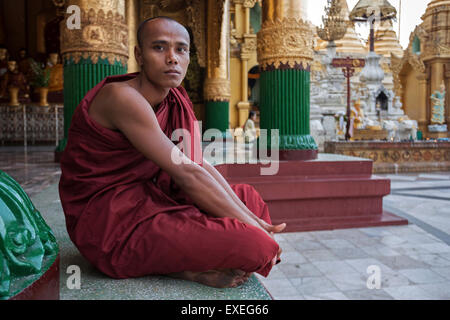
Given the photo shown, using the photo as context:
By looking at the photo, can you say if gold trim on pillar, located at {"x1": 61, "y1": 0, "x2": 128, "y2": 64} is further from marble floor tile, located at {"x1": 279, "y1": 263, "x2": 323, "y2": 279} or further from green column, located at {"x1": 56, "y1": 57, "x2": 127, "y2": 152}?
marble floor tile, located at {"x1": 279, "y1": 263, "x2": 323, "y2": 279}

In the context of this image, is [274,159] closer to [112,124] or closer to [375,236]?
[375,236]

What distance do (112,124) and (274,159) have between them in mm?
3374

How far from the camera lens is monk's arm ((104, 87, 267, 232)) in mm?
1401

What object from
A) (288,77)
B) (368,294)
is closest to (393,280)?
(368,294)

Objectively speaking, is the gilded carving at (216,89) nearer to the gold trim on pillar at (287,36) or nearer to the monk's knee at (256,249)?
the gold trim on pillar at (287,36)

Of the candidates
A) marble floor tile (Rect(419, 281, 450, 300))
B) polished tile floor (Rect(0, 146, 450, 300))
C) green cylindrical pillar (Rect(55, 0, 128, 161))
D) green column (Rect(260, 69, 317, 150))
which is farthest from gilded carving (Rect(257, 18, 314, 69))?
marble floor tile (Rect(419, 281, 450, 300))

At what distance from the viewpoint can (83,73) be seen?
15.2 feet

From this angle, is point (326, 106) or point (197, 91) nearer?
point (197, 91)

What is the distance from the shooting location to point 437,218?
4656 mm

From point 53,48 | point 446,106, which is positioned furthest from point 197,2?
point 446,106

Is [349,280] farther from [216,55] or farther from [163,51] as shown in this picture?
[216,55]

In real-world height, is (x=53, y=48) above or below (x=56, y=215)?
above

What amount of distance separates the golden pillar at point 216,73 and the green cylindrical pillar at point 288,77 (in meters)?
6.01

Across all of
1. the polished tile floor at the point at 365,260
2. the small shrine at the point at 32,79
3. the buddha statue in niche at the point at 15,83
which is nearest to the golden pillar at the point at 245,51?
the small shrine at the point at 32,79
